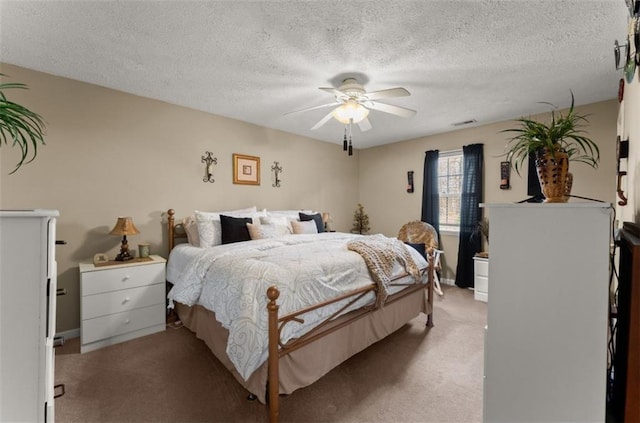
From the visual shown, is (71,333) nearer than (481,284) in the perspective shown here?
Yes

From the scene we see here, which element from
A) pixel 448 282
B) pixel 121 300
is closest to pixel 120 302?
pixel 121 300

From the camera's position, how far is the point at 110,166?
287 cm

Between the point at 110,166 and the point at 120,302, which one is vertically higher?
the point at 110,166

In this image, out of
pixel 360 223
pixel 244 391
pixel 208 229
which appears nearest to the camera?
pixel 244 391

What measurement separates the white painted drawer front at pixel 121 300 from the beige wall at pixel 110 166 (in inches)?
18.7

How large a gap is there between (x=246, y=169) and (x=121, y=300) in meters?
2.16

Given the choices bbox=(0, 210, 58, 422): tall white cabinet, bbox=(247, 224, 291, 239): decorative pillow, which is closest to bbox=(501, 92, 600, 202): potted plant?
bbox=(0, 210, 58, 422): tall white cabinet

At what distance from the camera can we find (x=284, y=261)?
2.09 m

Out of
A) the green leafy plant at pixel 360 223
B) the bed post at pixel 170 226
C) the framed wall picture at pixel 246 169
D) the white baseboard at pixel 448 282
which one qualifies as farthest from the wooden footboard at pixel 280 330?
the green leafy plant at pixel 360 223

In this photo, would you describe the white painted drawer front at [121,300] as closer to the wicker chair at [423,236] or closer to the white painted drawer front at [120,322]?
the white painted drawer front at [120,322]

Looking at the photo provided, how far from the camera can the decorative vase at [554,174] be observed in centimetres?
110

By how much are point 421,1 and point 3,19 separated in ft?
A: 8.70

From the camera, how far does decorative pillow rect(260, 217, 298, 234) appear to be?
350 centimetres

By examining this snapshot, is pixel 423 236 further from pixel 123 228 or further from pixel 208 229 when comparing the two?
pixel 123 228
